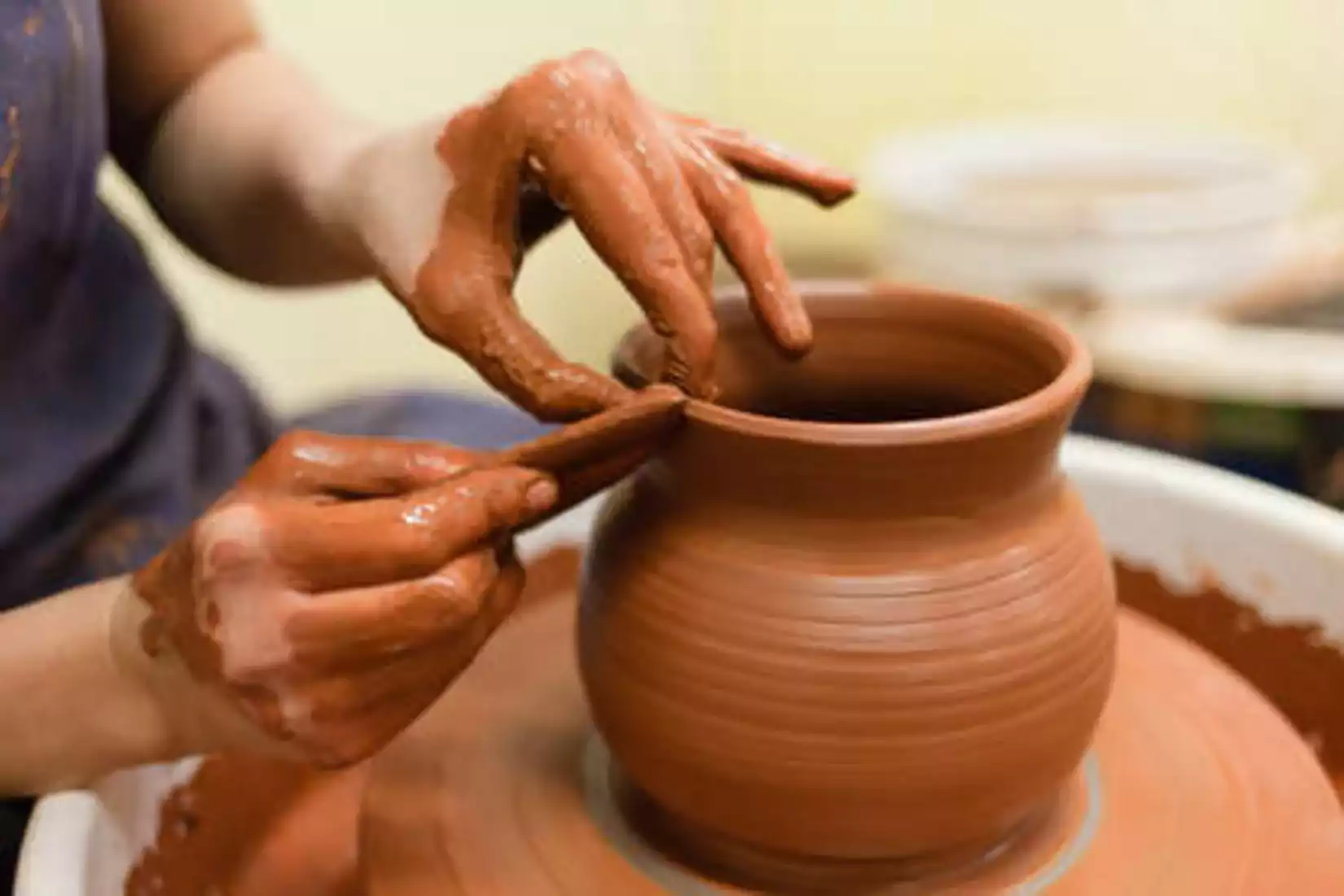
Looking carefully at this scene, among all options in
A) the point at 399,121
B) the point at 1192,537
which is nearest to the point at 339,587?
the point at 1192,537

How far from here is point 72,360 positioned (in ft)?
3.38

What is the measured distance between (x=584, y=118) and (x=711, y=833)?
1.22ft

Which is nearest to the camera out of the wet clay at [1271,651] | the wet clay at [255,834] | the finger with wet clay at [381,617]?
the finger with wet clay at [381,617]

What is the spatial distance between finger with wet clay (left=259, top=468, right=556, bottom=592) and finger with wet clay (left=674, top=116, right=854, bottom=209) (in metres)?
0.27

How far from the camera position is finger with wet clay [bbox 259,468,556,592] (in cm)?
66

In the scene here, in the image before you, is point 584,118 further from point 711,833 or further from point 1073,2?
point 1073,2

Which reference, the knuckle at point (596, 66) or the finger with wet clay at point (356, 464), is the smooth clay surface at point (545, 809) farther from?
the knuckle at point (596, 66)

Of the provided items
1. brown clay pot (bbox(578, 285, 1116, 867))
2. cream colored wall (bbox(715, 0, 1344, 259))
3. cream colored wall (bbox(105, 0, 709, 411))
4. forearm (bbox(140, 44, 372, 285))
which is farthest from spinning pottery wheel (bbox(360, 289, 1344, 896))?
cream colored wall (bbox(715, 0, 1344, 259))

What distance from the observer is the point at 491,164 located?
0.80m

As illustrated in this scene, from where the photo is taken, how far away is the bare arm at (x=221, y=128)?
109cm

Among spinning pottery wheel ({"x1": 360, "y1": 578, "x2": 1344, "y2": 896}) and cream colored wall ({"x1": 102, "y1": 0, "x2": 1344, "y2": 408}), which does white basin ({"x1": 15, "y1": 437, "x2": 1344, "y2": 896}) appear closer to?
spinning pottery wheel ({"x1": 360, "y1": 578, "x2": 1344, "y2": 896})

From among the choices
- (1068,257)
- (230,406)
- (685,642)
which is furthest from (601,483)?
(1068,257)

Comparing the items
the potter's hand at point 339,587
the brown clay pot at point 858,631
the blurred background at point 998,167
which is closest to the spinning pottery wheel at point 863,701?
the brown clay pot at point 858,631

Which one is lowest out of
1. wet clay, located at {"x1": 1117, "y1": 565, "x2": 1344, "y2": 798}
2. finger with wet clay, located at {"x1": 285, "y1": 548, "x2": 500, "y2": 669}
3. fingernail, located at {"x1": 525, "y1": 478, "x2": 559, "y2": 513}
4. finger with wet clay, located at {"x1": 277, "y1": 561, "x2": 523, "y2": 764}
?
wet clay, located at {"x1": 1117, "y1": 565, "x2": 1344, "y2": 798}
